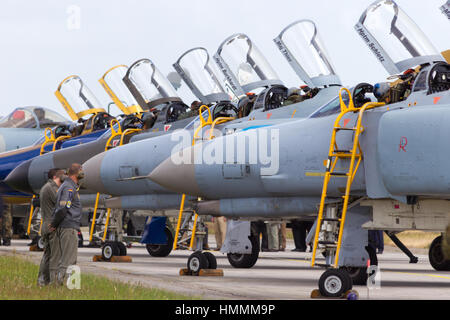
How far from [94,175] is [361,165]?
23.2 feet

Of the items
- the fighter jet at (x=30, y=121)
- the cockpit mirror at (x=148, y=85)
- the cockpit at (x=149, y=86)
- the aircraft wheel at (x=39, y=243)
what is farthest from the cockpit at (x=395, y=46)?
the fighter jet at (x=30, y=121)

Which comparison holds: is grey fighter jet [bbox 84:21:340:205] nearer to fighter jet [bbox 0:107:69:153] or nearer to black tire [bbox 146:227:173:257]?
black tire [bbox 146:227:173:257]

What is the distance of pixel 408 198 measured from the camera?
10.0 metres

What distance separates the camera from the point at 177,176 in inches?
512

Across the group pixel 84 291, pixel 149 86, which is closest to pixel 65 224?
pixel 84 291

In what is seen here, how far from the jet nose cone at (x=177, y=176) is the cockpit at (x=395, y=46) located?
3.09 meters

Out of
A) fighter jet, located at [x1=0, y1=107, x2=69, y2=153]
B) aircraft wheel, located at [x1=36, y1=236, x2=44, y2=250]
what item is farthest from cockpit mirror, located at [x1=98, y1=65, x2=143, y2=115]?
fighter jet, located at [x1=0, y1=107, x2=69, y2=153]

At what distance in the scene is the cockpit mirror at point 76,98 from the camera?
2312 centimetres

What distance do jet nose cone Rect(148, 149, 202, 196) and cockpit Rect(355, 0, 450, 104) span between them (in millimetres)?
3093

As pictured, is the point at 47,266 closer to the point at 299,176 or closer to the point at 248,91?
the point at 299,176

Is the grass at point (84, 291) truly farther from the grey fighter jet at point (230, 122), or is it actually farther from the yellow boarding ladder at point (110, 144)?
the yellow boarding ladder at point (110, 144)

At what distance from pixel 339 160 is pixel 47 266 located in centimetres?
372
